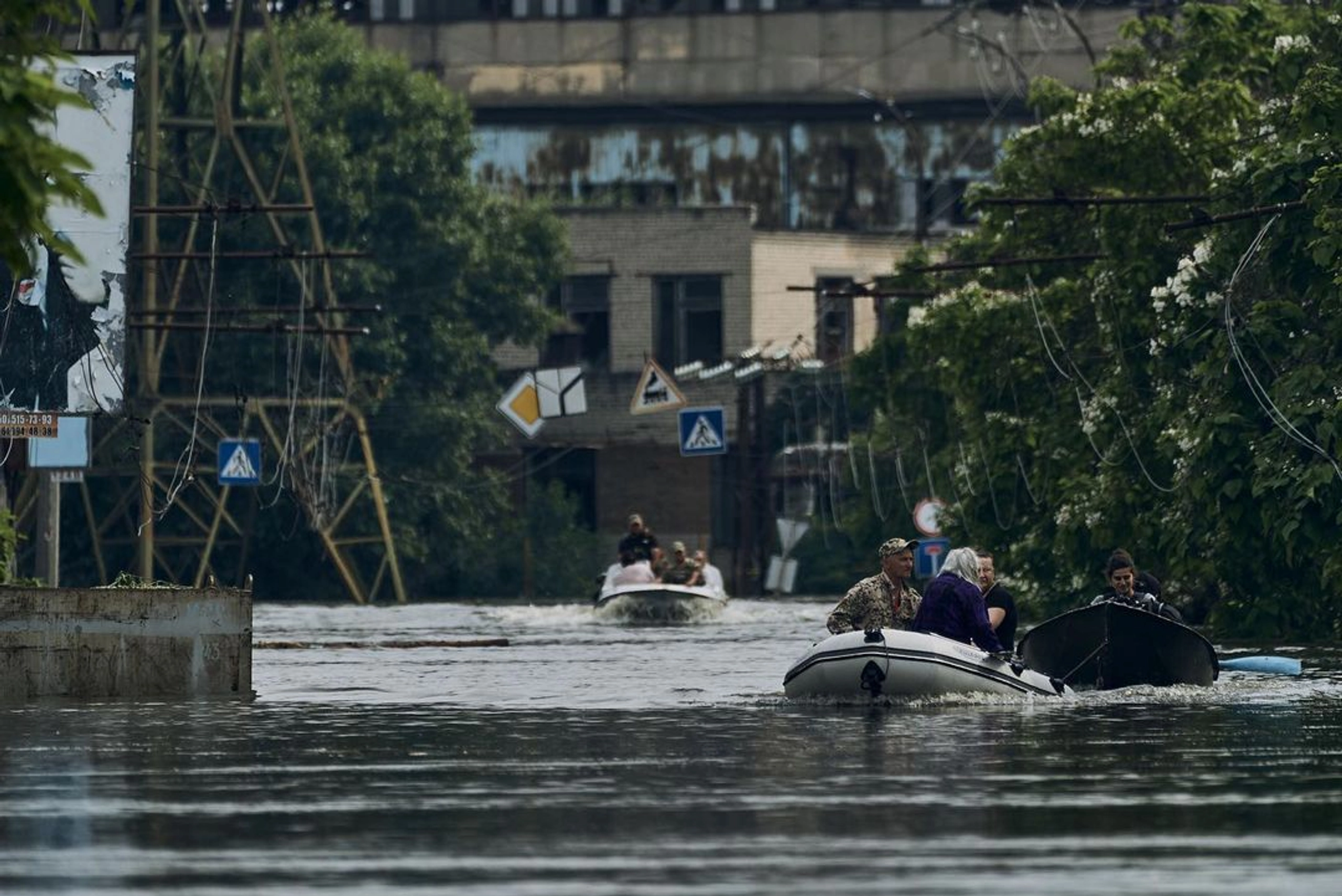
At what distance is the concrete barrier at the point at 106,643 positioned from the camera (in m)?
29.2

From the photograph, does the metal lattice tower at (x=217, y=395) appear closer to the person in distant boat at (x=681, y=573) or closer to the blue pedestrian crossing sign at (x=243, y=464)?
the blue pedestrian crossing sign at (x=243, y=464)

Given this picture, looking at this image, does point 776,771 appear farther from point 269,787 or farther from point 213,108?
point 213,108

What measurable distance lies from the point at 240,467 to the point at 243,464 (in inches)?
3.8

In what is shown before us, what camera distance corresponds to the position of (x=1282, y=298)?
138 feet

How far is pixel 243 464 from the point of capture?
61.4 meters

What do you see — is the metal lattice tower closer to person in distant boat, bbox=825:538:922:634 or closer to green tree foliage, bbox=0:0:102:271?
person in distant boat, bbox=825:538:922:634

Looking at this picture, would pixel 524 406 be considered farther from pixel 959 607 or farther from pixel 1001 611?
pixel 959 607

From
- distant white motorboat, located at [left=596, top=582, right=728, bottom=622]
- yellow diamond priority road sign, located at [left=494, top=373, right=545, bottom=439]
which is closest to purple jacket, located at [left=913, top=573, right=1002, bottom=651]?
distant white motorboat, located at [left=596, top=582, right=728, bottom=622]

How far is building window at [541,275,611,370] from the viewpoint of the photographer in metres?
84.4

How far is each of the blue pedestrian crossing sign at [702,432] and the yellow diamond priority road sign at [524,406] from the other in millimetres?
3118

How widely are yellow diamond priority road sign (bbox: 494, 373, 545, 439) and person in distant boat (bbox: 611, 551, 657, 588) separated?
1653 cm

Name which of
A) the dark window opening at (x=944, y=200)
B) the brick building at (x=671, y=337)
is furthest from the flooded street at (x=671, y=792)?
the dark window opening at (x=944, y=200)

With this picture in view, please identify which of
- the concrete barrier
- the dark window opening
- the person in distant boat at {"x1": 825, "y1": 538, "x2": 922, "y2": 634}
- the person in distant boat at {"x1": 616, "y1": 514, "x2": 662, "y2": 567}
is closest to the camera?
the person in distant boat at {"x1": 825, "y1": 538, "x2": 922, "y2": 634}

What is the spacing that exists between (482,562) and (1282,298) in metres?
37.4
